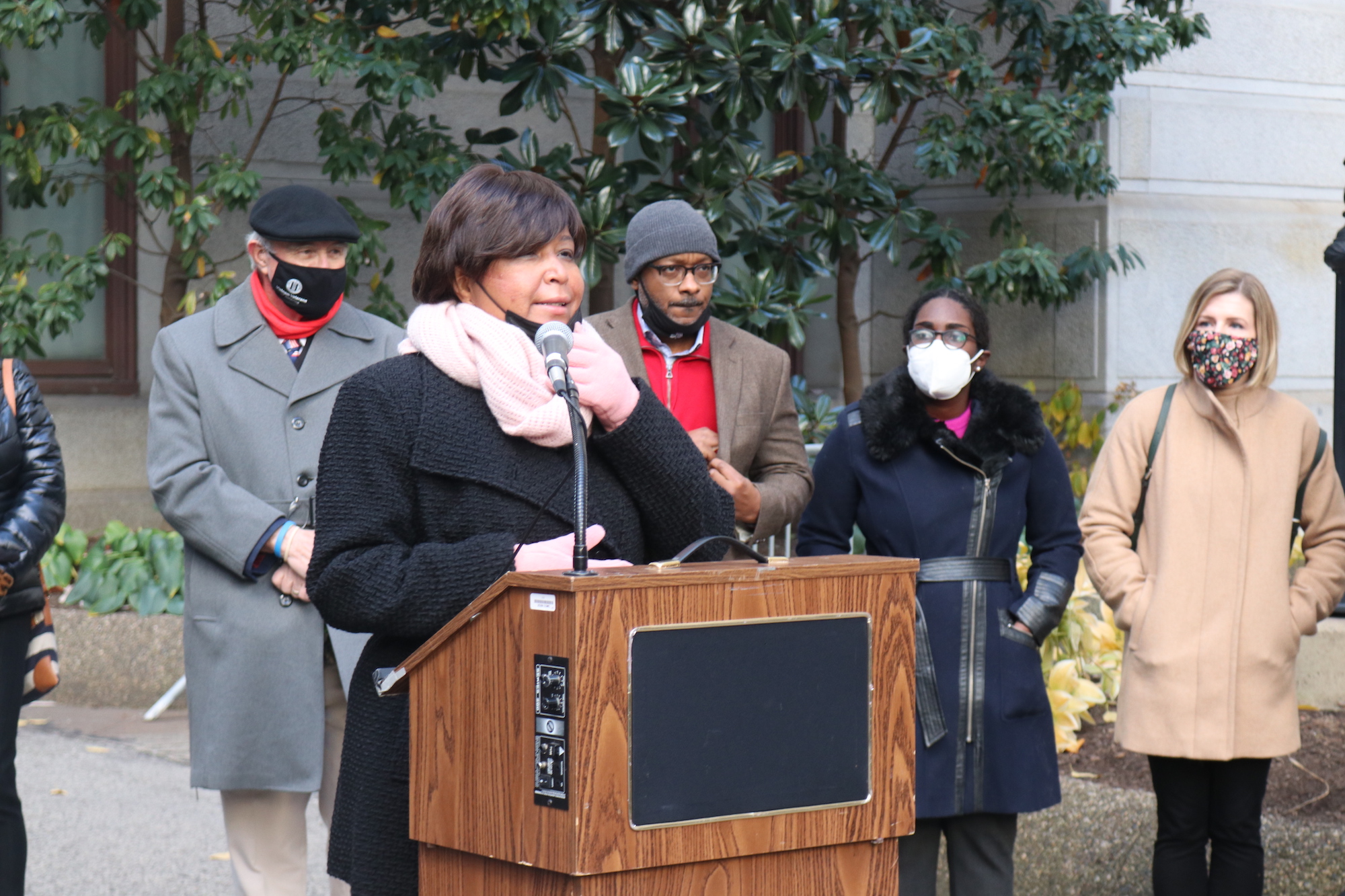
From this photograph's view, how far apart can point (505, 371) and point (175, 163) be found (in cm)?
683

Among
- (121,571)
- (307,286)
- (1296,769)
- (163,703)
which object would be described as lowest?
(163,703)

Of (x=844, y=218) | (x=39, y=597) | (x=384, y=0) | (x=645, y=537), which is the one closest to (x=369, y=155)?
(x=384, y=0)

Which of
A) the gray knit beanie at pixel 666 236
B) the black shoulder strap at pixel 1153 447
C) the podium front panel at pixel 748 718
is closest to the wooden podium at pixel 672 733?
the podium front panel at pixel 748 718

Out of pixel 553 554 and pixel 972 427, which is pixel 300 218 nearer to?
pixel 972 427

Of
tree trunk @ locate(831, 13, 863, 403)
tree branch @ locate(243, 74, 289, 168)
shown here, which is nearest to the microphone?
tree branch @ locate(243, 74, 289, 168)

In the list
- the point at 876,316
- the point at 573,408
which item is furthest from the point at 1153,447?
the point at 876,316

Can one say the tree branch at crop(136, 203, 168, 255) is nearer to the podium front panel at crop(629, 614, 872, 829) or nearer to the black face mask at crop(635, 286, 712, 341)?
the black face mask at crop(635, 286, 712, 341)

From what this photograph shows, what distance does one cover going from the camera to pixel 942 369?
4.38 meters

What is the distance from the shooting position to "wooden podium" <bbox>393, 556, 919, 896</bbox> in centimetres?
219

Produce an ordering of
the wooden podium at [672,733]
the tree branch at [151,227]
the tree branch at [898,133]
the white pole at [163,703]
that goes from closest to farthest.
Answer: the wooden podium at [672,733]
the white pole at [163,703]
the tree branch at [151,227]
the tree branch at [898,133]

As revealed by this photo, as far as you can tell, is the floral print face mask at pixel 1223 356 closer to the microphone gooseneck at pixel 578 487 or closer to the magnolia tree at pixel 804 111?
the microphone gooseneck at pixel 578 487

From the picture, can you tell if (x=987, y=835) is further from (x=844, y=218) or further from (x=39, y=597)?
(x=844, y=218)

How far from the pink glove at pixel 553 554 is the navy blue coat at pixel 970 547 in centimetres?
176

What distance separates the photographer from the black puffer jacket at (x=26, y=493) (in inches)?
169
